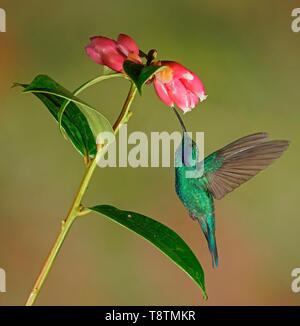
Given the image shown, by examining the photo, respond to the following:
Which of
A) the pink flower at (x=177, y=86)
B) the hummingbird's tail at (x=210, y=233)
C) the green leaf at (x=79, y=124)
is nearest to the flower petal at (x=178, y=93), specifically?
the pink flower at (x=177, y=86)

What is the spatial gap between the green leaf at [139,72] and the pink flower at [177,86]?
0.19 ft

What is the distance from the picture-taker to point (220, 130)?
1.25 metres

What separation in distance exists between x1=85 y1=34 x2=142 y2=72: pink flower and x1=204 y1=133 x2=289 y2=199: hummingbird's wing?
279mm

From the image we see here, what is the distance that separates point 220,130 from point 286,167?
17cm

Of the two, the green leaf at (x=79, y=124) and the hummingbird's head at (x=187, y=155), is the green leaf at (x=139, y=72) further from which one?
the hummingbird's head at (x=187, y=155)

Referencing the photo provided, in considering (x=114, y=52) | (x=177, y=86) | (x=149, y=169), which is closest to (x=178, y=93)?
(x=177, y=86)

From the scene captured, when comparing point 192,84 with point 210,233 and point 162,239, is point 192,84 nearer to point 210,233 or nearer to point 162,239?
point 162,239

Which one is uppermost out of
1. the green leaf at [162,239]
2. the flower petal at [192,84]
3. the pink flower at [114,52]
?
the pink flower at [114,52]

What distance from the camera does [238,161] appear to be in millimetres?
1003

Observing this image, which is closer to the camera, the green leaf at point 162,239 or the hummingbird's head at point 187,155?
the green leaf at point 162,239

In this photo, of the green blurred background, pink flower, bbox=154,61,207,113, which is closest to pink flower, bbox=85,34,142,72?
pink flower, bbox=154,61,207,113

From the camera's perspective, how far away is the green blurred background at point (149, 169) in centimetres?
123

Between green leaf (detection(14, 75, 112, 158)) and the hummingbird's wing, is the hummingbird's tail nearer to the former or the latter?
the hummingbird's wing

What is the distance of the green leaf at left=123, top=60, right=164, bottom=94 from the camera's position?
70 cm
